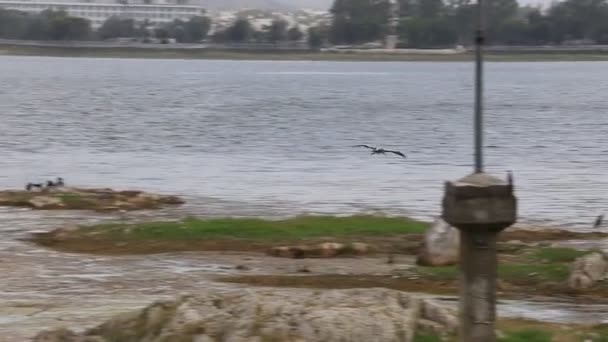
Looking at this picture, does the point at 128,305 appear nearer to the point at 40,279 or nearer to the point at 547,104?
the point at 40,279

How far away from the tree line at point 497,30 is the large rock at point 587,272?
473 feet

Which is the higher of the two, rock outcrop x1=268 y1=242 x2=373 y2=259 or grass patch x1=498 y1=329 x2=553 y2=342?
grass patch x1=498 y1=329 x2=553 y2=342

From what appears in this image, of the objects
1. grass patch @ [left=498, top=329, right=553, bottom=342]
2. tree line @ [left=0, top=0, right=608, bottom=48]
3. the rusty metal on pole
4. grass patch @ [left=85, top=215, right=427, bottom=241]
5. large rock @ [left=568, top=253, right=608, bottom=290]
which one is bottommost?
tree line @ [left=0, top=0, right=608, bottom=48]

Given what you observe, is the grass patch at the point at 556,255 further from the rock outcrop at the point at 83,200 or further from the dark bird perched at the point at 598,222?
the rock outcrop at the point at 83,200

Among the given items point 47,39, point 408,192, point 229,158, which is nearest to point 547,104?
point 229,158

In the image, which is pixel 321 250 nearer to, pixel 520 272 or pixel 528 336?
pixel 520 272

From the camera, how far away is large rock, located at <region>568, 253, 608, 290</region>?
51.8 feet

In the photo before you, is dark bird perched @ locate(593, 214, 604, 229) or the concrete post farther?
dark bird perched @ locate(593, 214, 604, 229)

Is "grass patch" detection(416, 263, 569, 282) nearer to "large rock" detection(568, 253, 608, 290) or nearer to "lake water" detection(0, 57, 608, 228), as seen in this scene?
"large rock" detection(568, 253, 608, 290)

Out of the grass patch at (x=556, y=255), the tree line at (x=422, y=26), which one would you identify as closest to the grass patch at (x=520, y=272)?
the grass patch at (x=556, y=255)

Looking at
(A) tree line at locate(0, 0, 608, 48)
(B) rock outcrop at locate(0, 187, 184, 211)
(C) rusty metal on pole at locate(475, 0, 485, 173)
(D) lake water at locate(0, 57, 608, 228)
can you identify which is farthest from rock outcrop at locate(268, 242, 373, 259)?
(A) tree line at locate(0, 0, 608, 48)

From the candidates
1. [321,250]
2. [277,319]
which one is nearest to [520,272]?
[321,250]

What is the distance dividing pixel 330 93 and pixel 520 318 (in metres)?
95.3

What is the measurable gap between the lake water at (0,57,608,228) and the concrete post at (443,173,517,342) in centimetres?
1671
